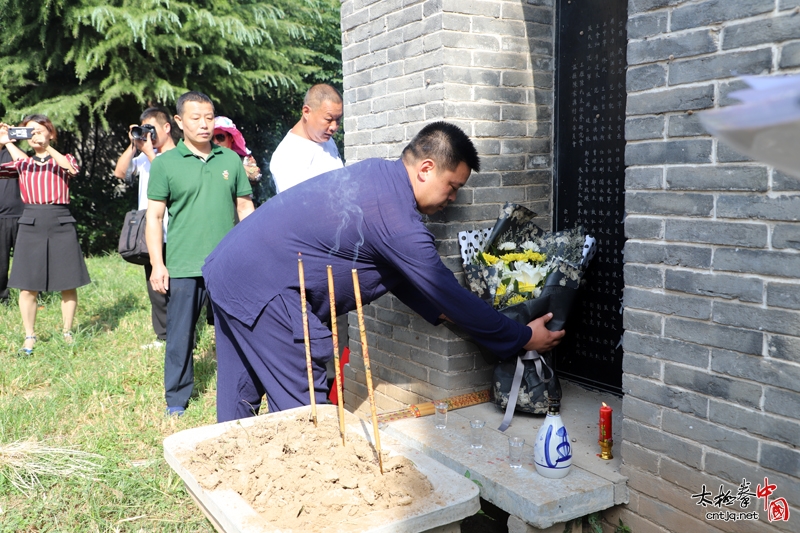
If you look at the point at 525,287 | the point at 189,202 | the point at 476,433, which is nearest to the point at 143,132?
the point at 189,202

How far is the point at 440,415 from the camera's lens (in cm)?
378

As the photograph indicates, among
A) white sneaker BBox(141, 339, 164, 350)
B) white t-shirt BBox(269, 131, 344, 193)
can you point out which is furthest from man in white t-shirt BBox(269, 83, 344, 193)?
white sneaker BBox(141, 339, 164, 350)

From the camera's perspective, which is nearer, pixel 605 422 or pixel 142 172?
pixel 605 422

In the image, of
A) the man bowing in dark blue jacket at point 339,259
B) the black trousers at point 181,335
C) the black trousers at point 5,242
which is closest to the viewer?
the man bowing in dark blue jacket at point 339,259

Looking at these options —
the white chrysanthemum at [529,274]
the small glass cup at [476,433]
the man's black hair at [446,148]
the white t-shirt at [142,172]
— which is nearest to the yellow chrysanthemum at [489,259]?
the white chrysanthemum at [529,274]

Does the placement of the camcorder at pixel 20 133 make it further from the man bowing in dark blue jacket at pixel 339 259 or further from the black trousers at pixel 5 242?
the man bowing in dark blue jacket at pixel 339 259

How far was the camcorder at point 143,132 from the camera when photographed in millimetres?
5746

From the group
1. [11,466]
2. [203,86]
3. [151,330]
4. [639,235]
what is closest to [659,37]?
[639,235]

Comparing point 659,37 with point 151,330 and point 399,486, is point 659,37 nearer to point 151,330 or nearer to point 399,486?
point 399,486

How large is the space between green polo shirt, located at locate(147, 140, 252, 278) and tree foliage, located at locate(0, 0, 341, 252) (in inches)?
260

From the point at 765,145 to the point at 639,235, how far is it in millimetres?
1772

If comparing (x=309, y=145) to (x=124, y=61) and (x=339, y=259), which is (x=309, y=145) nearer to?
(x=339, y=259)

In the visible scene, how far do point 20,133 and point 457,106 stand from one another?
15.7 feet

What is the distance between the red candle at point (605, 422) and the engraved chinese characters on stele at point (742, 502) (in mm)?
554
